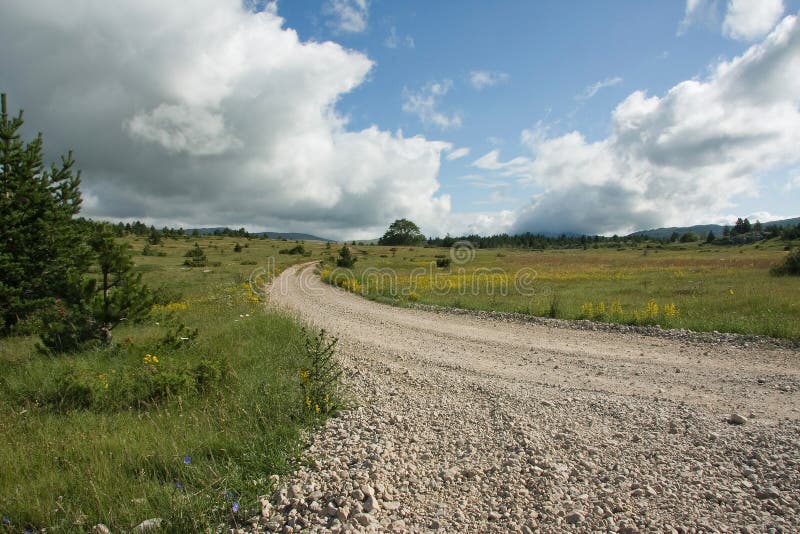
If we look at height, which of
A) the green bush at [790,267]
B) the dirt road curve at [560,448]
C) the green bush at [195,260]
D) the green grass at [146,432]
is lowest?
the dirt road curve at [560,448]

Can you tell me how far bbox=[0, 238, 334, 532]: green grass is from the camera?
3611mm

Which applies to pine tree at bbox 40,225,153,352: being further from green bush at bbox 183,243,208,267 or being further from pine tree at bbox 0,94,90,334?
green bush at bbox 183,243,208,267

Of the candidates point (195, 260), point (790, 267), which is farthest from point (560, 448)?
point (195, 260)

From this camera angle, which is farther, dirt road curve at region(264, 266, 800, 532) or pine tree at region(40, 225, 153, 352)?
pine tree at region(40, 225, 153, 352)

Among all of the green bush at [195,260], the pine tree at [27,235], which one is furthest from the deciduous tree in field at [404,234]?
the pine tree at [27,235]

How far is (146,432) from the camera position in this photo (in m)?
4.94

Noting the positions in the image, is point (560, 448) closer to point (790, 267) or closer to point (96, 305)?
point (96, 305)

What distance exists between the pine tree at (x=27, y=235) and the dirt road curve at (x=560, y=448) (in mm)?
9553

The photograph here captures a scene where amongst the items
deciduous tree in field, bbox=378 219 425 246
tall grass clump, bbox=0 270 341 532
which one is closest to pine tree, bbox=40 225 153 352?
tall grass clump, bbox=0 270 341 532

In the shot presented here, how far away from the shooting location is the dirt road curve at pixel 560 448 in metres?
3.54

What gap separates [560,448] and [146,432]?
5.13 meters

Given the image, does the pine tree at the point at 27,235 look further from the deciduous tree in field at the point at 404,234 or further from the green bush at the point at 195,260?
the deciduous tree in field at the point at 404,234

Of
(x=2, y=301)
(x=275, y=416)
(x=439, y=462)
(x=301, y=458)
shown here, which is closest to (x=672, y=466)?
(x=439, y=462)

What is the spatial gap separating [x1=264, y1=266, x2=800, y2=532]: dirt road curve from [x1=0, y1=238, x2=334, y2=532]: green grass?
23.7 inches
